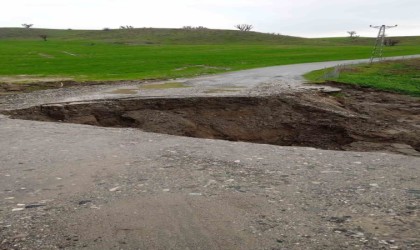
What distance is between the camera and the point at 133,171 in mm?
6988

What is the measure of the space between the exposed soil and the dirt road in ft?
13.8

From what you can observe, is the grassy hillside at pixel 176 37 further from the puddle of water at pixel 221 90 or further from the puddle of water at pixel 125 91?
the puddle of water at pixel 221 90

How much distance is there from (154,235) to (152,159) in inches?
125

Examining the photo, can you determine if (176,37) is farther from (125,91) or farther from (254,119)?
(254,119)

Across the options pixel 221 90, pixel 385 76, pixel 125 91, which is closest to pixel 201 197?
pixel 221 90

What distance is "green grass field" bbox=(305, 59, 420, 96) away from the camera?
67.3 ft

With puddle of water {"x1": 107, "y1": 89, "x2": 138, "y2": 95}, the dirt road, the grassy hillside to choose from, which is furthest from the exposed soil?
the grassy hillside

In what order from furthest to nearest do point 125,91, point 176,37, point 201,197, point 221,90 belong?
1. point 176,37
2. point 125,91
3. point 221,90
4. point 201,197

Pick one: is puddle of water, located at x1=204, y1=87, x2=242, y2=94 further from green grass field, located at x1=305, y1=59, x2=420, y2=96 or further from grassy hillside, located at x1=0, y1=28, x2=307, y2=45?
grassy hillside, located at x1=0, y1=28, x2=307, y2=45

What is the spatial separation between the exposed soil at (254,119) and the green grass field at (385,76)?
204 inches

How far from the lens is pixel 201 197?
19.1 feet

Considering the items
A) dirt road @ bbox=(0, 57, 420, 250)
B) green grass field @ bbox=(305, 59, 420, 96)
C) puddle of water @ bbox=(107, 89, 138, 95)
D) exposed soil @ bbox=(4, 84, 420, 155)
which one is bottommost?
exposed soil @ bbox=(4, 84, 420, 155)

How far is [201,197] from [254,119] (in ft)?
27.7

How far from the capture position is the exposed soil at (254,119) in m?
13.1
